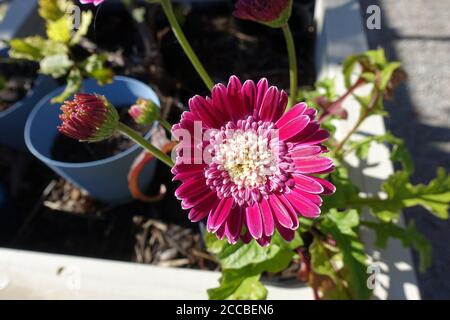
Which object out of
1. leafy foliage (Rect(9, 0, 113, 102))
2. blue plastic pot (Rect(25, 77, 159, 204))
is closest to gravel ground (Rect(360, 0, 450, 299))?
blue plastic pot (Rect(25, 77, 159, 204))

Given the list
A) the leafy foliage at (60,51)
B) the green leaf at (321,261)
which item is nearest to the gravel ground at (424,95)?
the green leaf at (321,261)

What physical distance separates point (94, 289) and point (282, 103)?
1.84 ft

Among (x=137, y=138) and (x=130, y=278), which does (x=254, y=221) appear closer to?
(x=137, y=138)

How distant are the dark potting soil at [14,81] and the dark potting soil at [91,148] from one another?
21 cm

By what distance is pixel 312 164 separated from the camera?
56 cm

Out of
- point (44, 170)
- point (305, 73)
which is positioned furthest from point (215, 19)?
point (44, 170)

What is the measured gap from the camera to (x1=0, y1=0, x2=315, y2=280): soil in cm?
111

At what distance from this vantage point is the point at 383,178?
1001 mm

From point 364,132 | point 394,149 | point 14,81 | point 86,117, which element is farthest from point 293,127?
point 14,81

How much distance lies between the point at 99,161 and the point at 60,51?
257 millimetres

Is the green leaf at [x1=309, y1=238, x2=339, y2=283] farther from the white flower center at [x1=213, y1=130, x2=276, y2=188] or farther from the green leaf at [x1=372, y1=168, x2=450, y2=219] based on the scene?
the white flower center at [x1=213, y1=130, x2=276, y2=188]

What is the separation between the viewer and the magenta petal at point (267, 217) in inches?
21.8

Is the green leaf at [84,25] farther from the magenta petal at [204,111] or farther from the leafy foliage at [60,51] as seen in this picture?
the magenta petal at [204,111]
